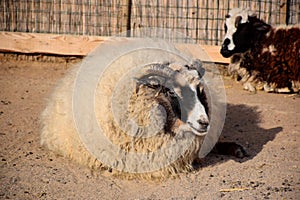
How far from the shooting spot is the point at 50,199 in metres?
3.88

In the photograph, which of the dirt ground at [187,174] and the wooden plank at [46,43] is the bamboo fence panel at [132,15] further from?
the dirt ground at [187,174]

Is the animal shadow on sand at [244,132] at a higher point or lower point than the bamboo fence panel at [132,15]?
lower

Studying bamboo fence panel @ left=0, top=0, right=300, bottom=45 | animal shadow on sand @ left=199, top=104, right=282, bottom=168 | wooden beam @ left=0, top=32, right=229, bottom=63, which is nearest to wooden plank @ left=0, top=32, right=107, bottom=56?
wooden beam @ left=0, top=32, right=229, bottom=63

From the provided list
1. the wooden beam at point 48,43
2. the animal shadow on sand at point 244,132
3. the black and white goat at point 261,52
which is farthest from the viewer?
the wooden beam at point 48,43

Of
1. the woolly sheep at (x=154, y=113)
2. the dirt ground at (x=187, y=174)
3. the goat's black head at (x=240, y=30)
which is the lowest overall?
the dirt ground at (x=187, y=174)

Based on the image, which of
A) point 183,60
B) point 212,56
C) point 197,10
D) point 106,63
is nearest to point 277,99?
point 212,56

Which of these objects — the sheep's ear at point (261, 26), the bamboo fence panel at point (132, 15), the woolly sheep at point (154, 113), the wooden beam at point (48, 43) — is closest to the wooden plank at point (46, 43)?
the wooden beam at point (48, 43)

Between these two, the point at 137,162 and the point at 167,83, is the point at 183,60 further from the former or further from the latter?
the point at 137,162

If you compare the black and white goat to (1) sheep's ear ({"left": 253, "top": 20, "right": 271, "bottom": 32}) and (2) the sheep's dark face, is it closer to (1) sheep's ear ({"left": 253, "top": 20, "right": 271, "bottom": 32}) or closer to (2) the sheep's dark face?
(1) sheep's ear ({"left": 253, "top": 20, "right": 271, "bottom": 32})

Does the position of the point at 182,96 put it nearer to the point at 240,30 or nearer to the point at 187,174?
the point at 187,174

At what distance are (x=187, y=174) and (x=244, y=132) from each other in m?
1.43

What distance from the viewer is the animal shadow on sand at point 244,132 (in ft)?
16.2

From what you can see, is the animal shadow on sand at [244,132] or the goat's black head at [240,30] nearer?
the animal shadow on sand at [244,132]

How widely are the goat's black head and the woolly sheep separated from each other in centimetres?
371
